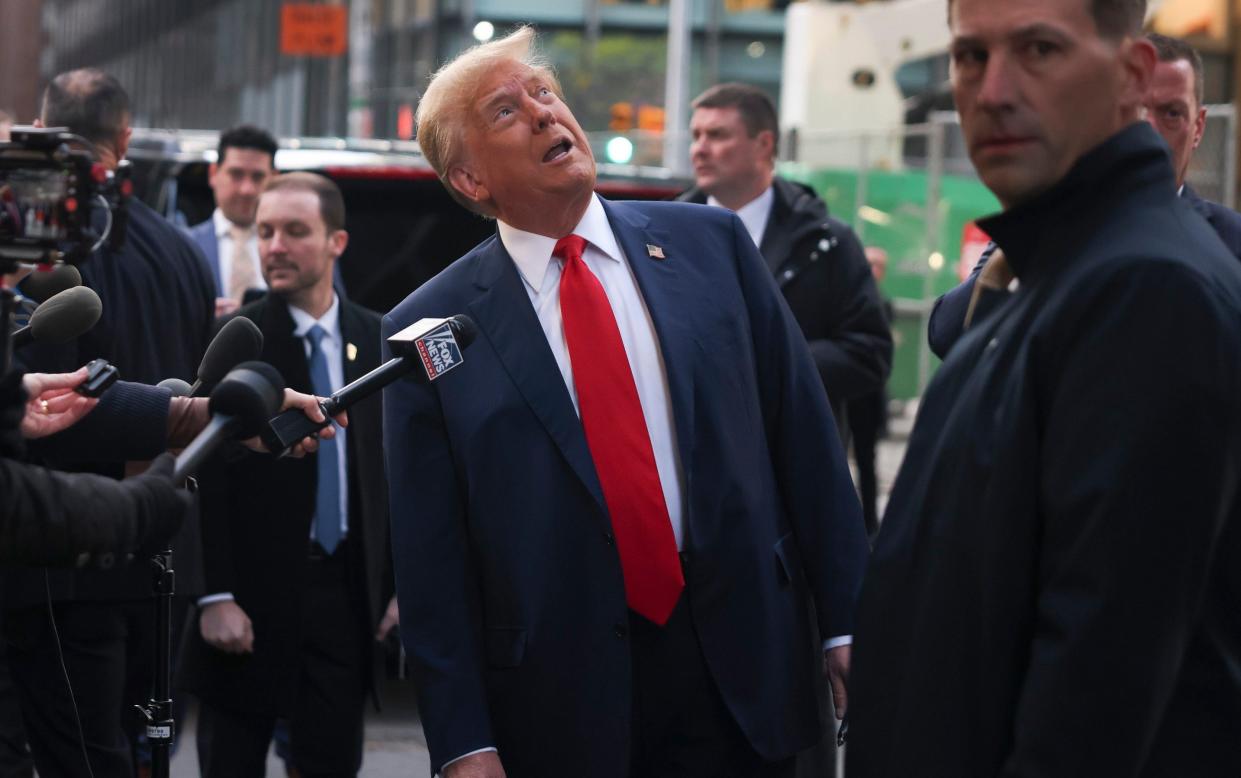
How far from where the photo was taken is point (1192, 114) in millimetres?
4551

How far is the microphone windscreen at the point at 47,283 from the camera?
11.7 ft

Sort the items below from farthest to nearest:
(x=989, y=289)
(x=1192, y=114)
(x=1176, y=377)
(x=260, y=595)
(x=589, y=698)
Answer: (x=260, y=595) → (x=1192, y=114) → (x=589, y=698) → (x=989, y=289) → (x=1176, y=377)

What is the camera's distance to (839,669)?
3734 mm

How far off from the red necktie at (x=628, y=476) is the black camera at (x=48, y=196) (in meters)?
1.17

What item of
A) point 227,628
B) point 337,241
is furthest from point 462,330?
point 337,241

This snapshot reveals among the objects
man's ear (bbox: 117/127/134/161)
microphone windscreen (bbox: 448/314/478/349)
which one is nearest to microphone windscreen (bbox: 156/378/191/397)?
microphone windscreen (bbox: 448/314/478/349)

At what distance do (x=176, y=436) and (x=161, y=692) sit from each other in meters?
0.52

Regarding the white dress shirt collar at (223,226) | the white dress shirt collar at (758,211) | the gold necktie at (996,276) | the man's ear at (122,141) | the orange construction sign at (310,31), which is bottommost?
the white dress shirt collar at (223,226)

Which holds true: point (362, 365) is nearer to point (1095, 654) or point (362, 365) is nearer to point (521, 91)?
point (521, 91)

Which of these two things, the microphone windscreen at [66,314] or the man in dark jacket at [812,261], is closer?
the microphone windscreen at [66,314]

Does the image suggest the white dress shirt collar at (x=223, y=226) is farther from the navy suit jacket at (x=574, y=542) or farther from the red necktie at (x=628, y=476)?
the red necktie at (x=628, y=476)

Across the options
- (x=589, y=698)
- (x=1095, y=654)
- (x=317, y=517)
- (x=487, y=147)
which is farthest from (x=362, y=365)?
(x=1095, y=654)

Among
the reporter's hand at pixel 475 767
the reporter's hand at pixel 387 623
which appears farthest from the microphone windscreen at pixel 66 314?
the reporter's hand at pixel 387 623

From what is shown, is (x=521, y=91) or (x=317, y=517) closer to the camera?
(x=521, y=91)
